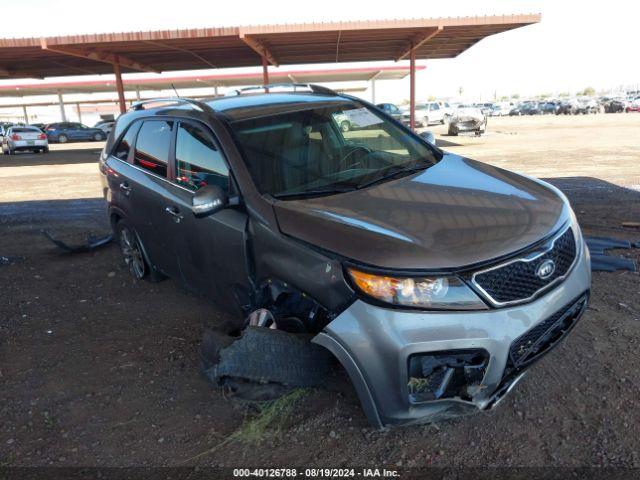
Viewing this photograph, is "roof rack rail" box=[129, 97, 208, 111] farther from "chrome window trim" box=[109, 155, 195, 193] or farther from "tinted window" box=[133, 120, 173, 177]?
"chrome window trim" box=[109, 155, 195, 193]

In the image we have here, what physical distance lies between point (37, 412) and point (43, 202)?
8.51 metres

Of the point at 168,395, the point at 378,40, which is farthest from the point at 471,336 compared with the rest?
the point at 378,40

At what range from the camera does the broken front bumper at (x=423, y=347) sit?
2.27 metres

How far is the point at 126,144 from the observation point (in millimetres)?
5000

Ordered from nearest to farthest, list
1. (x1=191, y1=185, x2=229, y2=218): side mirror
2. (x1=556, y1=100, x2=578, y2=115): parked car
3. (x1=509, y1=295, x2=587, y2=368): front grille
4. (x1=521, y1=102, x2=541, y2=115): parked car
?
(x1=509, y1=295, x2=587, y2=368): front grille
(x1=191, y1=185, x2=229, y2=218): side mirror
(x1=556, y1=100, x2=578, y2=115): parked car
(x1=521, y1=102, x2=541, y2=115): parked car

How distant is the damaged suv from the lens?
2.32 metres

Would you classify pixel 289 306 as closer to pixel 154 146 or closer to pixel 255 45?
pixel 154 146

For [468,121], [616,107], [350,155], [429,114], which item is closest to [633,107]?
[616,107]

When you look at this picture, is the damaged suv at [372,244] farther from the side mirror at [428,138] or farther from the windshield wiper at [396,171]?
the side mirror at [428,138]

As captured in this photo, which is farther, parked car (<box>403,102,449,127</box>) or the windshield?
parked car (<box>403,102,449,127</box>)

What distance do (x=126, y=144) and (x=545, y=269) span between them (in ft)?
13.2

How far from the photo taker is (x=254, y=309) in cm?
317

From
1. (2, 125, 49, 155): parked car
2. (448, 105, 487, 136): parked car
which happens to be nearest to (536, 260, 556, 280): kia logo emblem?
(448, 105, 487, 136): parked car

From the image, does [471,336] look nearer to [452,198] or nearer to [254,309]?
[452,198]
